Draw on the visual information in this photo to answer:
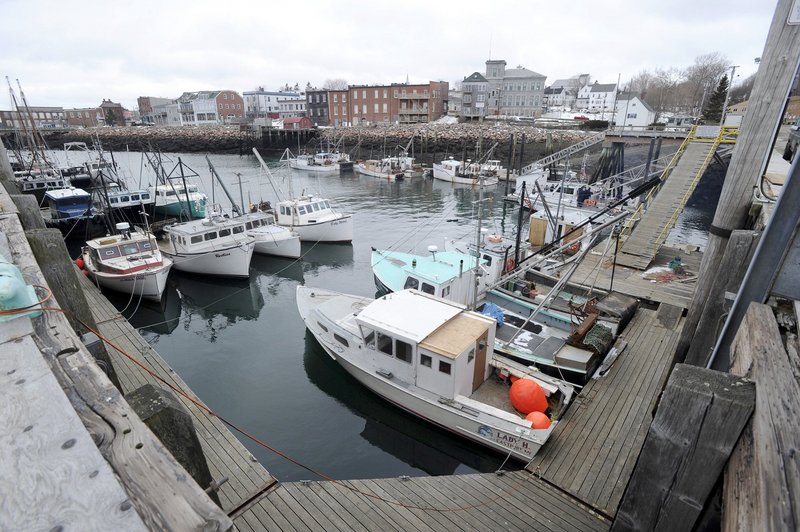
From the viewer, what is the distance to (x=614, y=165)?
44000 millimetres

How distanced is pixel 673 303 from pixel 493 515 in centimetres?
1142

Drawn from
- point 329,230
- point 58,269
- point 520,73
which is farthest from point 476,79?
point 58,269

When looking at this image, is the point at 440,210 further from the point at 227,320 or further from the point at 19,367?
the point at 19,367

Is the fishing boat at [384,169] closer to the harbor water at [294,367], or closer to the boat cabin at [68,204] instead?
the harbor water at [294,367]

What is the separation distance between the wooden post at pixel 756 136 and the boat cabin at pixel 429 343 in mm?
5164

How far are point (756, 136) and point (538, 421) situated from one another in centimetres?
648

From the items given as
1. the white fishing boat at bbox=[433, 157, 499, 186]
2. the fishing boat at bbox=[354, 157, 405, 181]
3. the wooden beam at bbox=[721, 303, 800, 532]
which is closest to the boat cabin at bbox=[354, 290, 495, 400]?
the wooden beam at bbox=[721, 303, 800, 532]

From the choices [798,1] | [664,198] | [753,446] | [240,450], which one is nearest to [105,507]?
[753,446]

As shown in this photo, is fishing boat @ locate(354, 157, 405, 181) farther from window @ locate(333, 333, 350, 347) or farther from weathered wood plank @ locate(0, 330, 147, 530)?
weathered wood plank @ locate(0, 330, 147, 530)

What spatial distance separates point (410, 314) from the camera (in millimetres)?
10992

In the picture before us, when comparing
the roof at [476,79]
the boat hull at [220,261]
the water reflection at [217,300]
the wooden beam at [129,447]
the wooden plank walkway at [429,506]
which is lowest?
the water reflection at [217,300]

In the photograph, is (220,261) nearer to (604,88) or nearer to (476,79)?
(476,79)

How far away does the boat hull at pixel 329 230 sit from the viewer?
28.4m

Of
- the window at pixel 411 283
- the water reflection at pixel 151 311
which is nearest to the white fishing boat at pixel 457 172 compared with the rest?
the window at pixel 411 283
